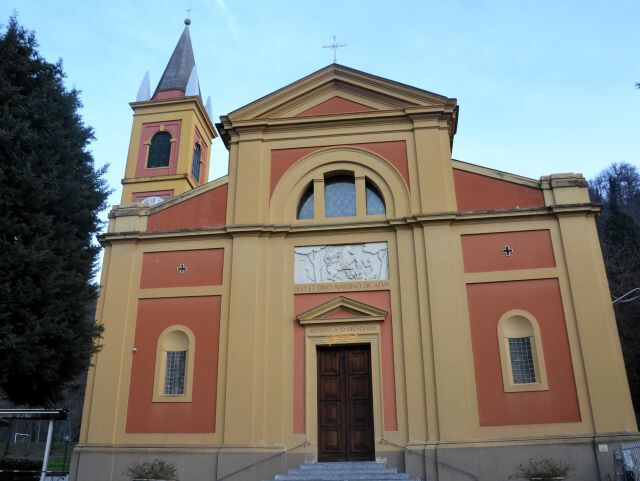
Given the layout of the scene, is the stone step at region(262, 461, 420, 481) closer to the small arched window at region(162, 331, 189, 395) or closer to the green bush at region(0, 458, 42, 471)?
the small arched window at region(162, 331, 189, 395)

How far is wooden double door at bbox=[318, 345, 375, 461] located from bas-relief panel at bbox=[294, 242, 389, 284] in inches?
70.8

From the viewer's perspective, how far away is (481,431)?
12.8 metres

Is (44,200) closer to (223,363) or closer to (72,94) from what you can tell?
(72,94)

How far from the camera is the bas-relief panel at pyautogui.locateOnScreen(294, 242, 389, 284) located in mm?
14695

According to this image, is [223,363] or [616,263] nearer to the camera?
[223,363]

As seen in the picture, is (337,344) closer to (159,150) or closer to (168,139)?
(159,150)

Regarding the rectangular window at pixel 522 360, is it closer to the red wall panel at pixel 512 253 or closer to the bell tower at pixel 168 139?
the red wall panel at pixel 512 253

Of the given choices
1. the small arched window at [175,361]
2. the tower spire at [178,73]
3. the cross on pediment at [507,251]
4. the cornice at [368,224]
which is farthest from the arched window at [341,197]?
the tower spire at [178,73]

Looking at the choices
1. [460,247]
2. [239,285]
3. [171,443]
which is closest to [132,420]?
[171,443]

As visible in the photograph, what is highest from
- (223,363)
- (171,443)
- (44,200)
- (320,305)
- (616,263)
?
(616,263)

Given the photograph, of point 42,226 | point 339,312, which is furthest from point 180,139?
point 42,226

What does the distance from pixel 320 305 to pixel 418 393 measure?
3.22 meters

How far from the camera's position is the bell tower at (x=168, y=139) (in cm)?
2441

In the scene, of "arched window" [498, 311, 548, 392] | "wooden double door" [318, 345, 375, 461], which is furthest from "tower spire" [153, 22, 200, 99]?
"arched window" [498, 311, 548, 392]
